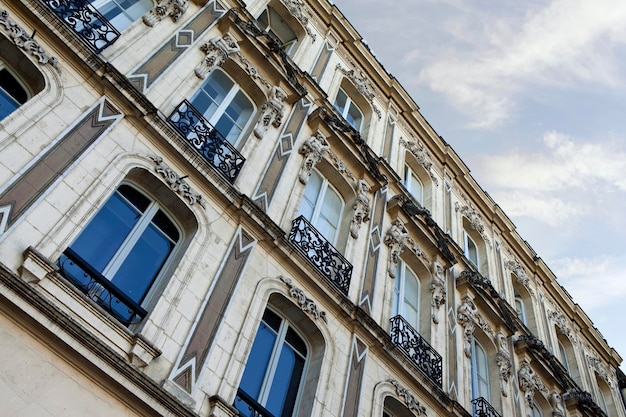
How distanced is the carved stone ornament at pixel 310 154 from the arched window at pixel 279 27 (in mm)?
3825

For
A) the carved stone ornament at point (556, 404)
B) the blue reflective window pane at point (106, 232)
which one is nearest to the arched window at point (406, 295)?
the carved stone ornament at point (556, 404)

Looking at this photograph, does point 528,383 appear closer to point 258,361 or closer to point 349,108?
point 349,108

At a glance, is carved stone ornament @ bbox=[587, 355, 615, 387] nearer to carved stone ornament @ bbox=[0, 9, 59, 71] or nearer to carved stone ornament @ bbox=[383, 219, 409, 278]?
carved stone ornament @ bbox=[383, 219, 409, 278]

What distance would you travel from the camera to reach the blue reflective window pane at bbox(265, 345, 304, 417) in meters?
9.06

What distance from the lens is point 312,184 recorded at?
1330 cm

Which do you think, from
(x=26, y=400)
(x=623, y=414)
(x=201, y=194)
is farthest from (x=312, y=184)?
(x=623, y=414)

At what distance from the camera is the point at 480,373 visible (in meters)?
14.8

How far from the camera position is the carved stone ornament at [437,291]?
13914 millimetres

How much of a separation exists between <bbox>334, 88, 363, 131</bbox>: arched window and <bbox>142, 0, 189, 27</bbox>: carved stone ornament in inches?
238

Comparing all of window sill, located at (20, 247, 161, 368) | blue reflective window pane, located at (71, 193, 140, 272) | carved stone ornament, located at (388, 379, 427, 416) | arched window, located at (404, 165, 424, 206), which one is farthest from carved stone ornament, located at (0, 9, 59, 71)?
arched window, located at (404, 165, 424, 206)

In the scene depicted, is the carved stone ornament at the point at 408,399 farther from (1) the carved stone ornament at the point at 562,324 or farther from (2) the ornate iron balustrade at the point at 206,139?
(1) the carved stone ornament at the point at 562,324

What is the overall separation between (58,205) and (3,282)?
148 centimetres

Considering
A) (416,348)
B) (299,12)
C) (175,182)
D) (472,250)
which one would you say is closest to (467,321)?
(416,348)

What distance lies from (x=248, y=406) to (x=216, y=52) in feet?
22.1
